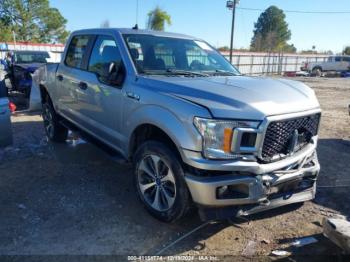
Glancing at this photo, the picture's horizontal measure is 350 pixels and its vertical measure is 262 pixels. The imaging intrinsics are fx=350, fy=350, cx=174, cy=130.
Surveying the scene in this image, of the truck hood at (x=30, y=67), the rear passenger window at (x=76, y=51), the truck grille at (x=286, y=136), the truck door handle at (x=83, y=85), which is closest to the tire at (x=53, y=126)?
the rear passenger window at (x=76, y=51)

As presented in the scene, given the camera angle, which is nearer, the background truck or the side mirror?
the side mirror

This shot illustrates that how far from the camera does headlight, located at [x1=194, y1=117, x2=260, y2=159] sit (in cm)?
297

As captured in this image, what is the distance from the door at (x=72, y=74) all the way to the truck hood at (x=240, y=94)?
168cm

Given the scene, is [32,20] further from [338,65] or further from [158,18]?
[338,65]

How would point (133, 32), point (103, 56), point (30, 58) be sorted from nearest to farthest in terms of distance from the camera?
1. point (133, 32)
2. point (103, 56)
3. point (30, 58)

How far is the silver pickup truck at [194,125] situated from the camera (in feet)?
9.85

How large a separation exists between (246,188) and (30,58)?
1256cm

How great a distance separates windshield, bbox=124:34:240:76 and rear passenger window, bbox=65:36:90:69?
3.54ft

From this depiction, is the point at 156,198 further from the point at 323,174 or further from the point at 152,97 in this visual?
the point at 323,174

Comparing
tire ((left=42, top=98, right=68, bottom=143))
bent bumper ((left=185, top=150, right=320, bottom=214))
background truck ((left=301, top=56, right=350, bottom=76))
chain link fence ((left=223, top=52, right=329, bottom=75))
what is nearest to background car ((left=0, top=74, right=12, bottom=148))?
tire ((left=42, top=98, right=68, bottom=143))

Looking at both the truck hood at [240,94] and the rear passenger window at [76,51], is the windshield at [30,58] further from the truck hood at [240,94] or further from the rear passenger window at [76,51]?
the truck hood at [240,94]

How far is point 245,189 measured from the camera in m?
3.06

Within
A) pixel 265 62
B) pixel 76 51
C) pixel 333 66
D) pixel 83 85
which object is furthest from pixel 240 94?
pixel 333 66

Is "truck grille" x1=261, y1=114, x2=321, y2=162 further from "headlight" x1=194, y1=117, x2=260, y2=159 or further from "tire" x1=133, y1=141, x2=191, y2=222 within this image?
"tire" x1=133, y1=141, x2=191, y2=222
